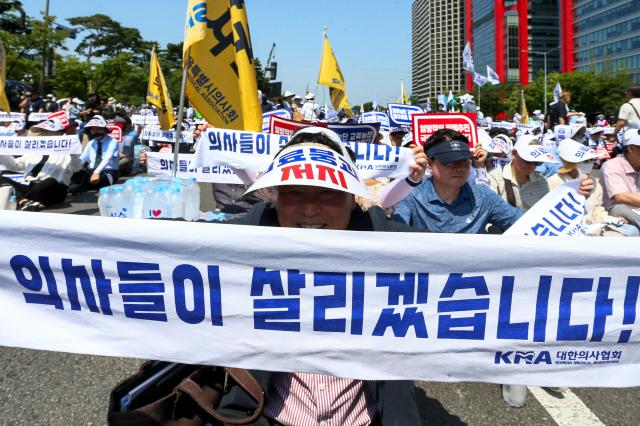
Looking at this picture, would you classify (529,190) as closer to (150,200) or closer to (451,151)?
(451,151)

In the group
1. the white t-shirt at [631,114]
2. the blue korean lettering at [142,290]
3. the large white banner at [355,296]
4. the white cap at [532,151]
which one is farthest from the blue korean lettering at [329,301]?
the white t-shirt at [631,114]

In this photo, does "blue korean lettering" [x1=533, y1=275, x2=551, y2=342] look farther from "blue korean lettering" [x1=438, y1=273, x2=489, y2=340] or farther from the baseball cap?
the baseball cap

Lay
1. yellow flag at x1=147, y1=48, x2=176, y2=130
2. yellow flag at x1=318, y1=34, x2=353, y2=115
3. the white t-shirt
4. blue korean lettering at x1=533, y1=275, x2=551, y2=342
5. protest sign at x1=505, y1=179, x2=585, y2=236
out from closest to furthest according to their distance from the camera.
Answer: blue korean lettering at x1=533, y1=275, x2=551, y2=342, protest sign at x1=505, y1=179, x2=585, y2=236, yellow flag at x1=147, y1=48, x2=176, y2=130, the white t-shirt, yellow flag at x1=318, y1=34, x2=353, y2=115

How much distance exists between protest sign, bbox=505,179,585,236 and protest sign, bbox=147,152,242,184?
3730 millimetres

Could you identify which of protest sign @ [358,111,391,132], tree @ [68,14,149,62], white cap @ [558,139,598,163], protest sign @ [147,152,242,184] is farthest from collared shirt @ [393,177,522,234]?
tree @ [68,14,149,62]

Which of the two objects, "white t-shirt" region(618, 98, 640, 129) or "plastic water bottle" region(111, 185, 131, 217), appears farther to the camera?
"white t-shirt" region(618, 98, 640, 129)

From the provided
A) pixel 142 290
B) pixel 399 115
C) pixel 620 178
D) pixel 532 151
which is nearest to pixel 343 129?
pixel 532 151

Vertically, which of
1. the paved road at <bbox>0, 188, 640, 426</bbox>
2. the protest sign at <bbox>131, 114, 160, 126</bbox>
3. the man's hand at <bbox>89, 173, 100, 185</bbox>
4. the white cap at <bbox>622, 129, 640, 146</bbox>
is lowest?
the paved road at <bbox>0, 188, 640, 426</bbox>

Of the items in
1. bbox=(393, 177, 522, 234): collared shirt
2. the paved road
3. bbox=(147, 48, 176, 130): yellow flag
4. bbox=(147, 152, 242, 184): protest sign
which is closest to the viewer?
the paved road

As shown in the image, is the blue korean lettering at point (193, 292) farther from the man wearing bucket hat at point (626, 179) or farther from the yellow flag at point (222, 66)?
the man wearing bucket hat at point (626, 179)

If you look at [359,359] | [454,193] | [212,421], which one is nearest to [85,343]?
[212,421]

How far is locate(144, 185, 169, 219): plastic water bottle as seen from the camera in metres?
4.00

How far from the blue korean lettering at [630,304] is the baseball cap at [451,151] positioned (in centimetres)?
172

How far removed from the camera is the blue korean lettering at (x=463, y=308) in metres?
1.92
